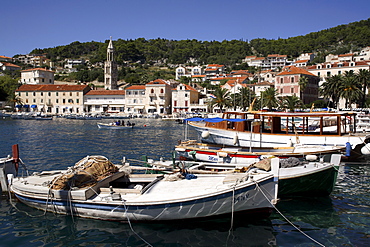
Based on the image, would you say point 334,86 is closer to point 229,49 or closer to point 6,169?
point 6,169

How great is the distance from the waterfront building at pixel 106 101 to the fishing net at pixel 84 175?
271 feet

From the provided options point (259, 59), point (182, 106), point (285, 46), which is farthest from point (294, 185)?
point (285, 46)

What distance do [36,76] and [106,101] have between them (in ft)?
116

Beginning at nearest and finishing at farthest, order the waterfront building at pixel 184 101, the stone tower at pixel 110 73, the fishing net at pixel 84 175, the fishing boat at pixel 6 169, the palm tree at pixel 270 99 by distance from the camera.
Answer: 1. the fishing net at pixel 84 175
2. the fishing boat at pixel 6 169
3. the palm tree at pixel 270 99
4. the waterfront building at pixel 184 101
5. the stone tower at pixel 110 73

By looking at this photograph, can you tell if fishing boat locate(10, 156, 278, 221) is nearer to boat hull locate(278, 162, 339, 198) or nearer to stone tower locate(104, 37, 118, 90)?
boat hull locate(278, 162, 339, 198)

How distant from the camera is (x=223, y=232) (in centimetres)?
952

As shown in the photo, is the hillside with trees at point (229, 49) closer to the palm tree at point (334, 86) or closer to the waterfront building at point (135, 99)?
the palm tree at point (334, 86)

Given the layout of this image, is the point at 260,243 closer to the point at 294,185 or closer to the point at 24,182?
the point at 294,185

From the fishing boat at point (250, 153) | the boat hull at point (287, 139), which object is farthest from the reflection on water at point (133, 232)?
the boat hull at point (287, 139)

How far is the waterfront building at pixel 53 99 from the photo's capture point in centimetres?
9300

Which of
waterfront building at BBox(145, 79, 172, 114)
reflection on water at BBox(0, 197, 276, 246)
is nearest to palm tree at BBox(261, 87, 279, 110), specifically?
waterfront building at BBox(145, 79, 172, 114)

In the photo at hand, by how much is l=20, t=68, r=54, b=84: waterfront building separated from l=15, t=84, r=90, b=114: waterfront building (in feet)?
51.2

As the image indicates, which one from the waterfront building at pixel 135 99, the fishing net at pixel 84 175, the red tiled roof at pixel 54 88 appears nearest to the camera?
the fishing net at pixel 84 175

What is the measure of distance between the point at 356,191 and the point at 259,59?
145691 millimetres
